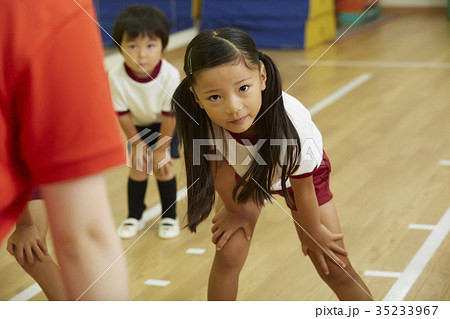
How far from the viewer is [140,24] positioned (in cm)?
130

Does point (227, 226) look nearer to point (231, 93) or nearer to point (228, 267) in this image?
point (228, 267)

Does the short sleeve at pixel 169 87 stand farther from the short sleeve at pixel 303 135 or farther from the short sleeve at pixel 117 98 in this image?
the short sleeve at pixel 303 135

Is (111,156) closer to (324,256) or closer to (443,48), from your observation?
(324,256)

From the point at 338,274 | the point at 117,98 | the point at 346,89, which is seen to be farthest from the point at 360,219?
the point at 346,89

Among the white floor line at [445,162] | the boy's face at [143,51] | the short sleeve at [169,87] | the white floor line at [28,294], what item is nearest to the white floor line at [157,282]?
the white floor line at [28,294]

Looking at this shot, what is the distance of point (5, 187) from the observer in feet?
0.99

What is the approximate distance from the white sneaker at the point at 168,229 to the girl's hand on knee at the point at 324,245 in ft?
1.67

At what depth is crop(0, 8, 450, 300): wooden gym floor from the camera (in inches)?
43.8

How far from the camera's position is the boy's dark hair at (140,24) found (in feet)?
4.25

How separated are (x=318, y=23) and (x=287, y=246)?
83.7 inches

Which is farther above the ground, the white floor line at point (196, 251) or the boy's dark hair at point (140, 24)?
the boy's dark hair at point (140, 24)

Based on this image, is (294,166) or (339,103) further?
(339,103)
